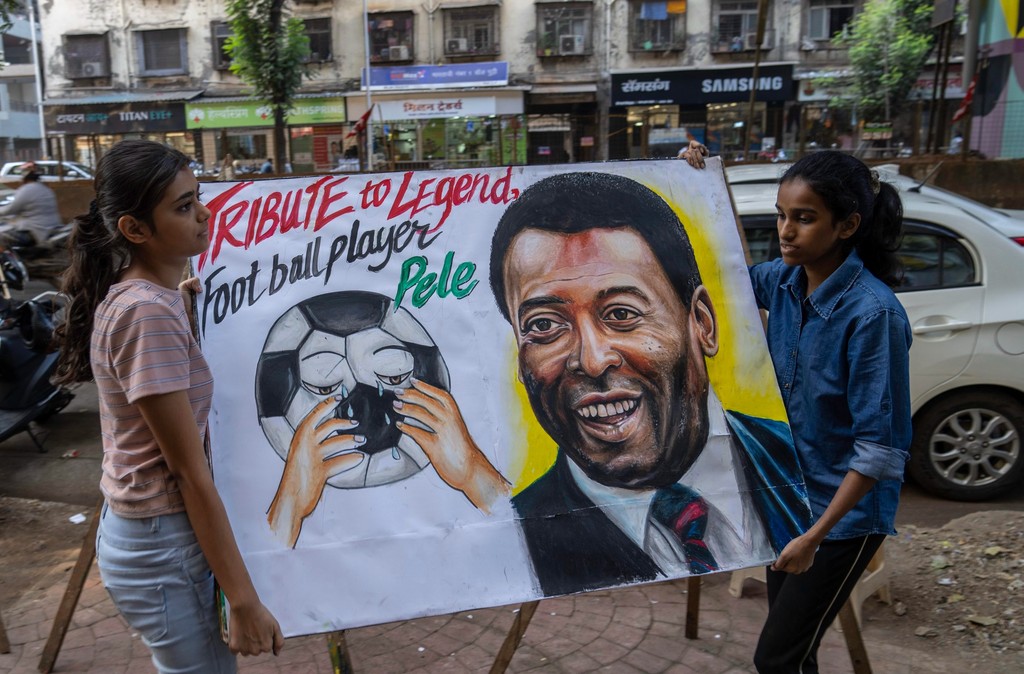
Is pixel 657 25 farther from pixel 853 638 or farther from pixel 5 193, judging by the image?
pixel 853 638

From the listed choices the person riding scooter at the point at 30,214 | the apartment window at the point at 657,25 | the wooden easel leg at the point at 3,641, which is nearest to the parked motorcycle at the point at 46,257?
the person riding scooter at the point at 30,214

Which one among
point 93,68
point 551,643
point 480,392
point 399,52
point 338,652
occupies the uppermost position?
point 399,52

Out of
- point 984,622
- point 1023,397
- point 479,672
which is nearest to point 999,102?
point 1023,397

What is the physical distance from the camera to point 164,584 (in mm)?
1630

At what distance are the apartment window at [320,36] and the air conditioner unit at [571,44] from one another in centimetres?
735

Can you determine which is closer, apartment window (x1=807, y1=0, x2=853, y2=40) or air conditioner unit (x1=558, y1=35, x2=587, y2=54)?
apartment window (x1=807, y1=0, x2=853, y2=40)

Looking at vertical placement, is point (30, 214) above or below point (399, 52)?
below

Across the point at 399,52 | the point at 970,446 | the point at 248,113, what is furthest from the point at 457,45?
the point at 970,446

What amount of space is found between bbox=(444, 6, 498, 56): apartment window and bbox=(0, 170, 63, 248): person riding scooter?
56.6 ft

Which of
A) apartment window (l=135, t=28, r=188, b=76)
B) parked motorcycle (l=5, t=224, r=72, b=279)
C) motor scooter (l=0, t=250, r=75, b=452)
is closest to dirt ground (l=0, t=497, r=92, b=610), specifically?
motor scooter (l=0, t=250, r=75, b=452)

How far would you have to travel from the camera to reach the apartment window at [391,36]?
2497 cm

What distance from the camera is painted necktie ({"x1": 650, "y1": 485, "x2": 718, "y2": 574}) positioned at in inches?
82.8

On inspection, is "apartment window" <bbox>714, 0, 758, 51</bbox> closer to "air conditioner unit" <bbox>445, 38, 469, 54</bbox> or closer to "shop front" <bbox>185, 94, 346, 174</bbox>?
"air conditioner unit" <bbox>445, 38, 469, 54</bbox>

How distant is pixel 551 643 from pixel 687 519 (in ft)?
4.04
